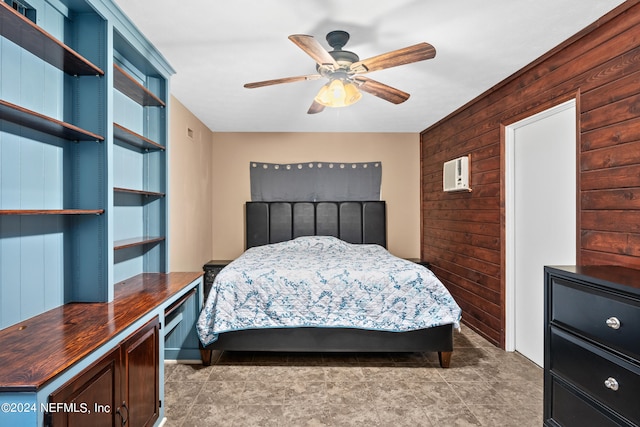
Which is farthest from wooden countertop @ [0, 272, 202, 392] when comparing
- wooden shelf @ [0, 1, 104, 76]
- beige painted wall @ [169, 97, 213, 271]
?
beige painted wall @ [169, 97, 213, 271]

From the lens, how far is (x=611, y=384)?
1493mm

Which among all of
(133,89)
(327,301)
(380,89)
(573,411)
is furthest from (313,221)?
(573,411)

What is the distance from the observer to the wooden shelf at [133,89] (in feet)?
6.92

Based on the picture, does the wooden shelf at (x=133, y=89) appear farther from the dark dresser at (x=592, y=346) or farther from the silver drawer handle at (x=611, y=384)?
the silver drawer handle at (x=611, y=384)

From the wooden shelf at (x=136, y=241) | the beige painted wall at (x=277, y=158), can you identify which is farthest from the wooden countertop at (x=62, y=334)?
the beige painted wall at (x=277, y=158)

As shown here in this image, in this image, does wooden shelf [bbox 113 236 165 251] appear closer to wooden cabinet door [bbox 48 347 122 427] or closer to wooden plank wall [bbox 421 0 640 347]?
wooden cabinet door [bbox 48 347 122 427]

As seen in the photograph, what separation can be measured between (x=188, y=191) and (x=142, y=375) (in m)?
2.61

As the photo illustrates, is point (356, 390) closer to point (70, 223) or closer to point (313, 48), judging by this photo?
point (70, 223)

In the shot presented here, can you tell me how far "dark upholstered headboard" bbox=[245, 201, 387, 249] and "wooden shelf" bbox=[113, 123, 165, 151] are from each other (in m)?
2.38

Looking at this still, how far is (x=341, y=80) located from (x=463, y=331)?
289 cm

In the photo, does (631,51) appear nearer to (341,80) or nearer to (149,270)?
(341,80)

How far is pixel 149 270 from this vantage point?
2.80 metres

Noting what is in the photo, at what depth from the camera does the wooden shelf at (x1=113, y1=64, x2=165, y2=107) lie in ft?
6.92

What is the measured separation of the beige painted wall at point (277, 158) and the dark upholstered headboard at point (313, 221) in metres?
0.28
